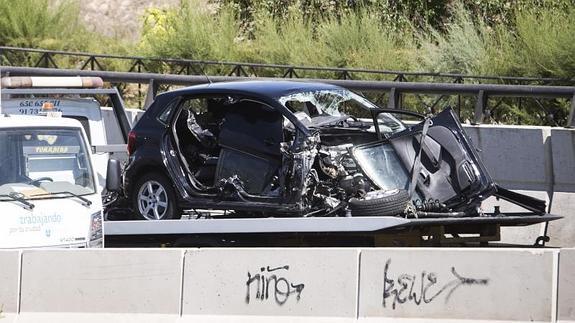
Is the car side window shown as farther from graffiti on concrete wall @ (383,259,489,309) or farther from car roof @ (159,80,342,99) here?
graffiti on concrete wall @ (383,259,489,309)

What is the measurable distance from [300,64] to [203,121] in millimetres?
8887

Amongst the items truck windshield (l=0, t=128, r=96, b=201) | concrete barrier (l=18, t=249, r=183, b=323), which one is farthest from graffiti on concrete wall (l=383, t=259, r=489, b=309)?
truck windshield (l=0, t=128, r=96, b=201)

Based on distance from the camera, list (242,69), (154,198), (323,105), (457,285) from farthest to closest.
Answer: (242,69)
(154,198)
(323,105)
(457,285)

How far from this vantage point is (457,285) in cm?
959

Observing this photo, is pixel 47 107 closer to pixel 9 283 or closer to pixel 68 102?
pixel 68 102

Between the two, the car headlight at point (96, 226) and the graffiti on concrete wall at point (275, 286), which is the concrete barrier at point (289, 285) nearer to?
the graffiti on concrete wall at point (275, 286)

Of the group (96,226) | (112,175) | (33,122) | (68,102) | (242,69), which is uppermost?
(242,69)

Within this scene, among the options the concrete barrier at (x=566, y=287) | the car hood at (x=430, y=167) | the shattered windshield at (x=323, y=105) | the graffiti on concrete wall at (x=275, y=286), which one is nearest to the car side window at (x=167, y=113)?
the shattered windshield at (x=323, y=105)

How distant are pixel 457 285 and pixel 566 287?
2.65 ft

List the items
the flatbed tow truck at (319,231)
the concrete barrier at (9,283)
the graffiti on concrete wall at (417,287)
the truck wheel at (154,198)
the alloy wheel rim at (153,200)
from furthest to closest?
the alloy wheel rim at (153,200), the truck wheel at (154,198), the flatbed tow truck at (319,231), the concrete barrier at (9,283), the graffiti on concrete wall at (417,287)

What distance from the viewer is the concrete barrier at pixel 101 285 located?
9984 millimetres

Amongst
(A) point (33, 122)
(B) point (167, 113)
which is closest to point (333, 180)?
(B) point (167, 113)

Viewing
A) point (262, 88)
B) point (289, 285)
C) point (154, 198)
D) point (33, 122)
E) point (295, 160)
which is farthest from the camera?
point (154, 198)

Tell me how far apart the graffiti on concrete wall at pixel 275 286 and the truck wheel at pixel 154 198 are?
11.8 ft
